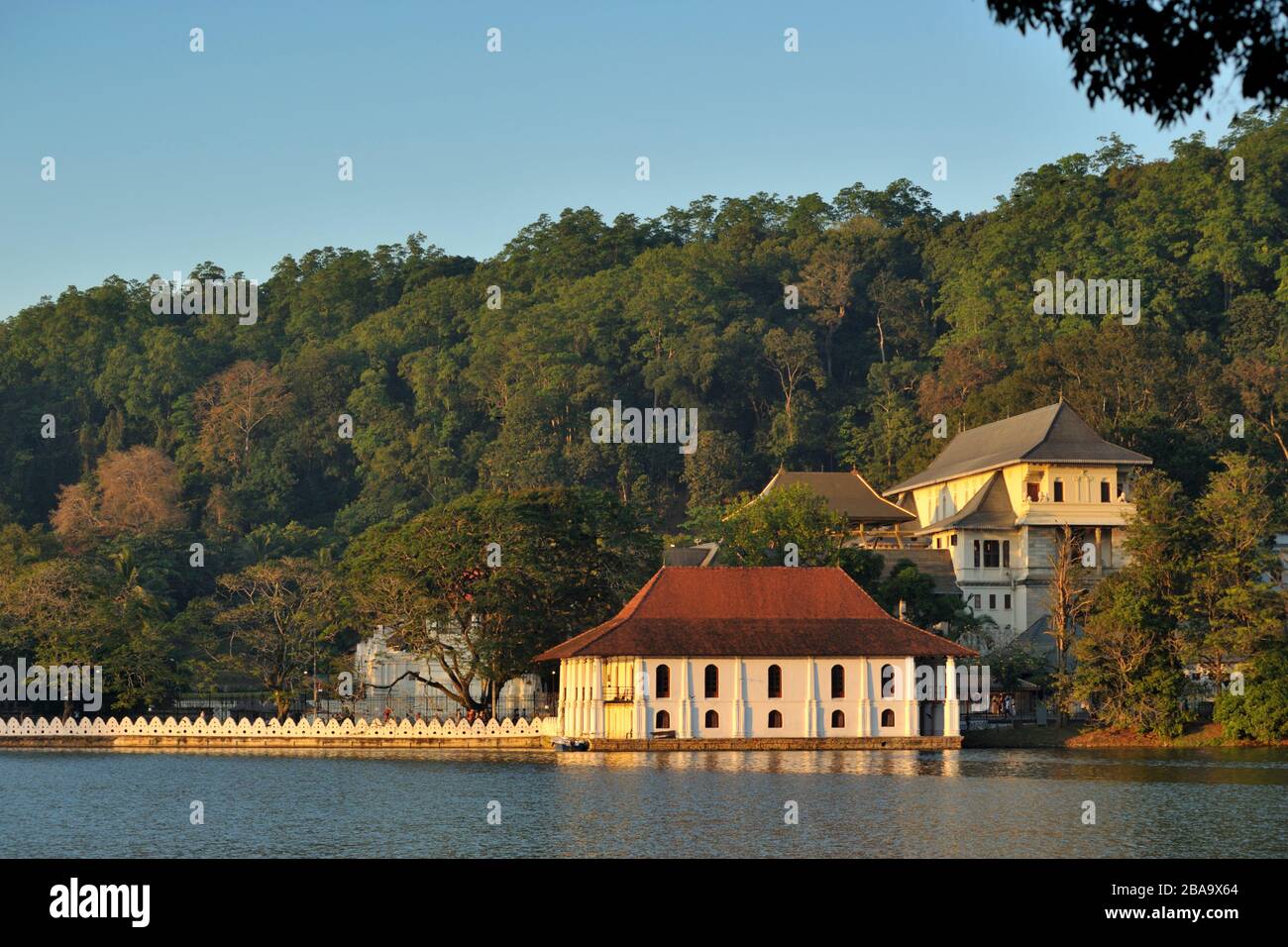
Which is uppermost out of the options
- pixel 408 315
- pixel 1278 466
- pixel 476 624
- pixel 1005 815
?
pixel 408 315

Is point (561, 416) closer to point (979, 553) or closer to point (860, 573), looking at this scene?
point (979, 553)

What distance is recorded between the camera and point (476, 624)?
6053 centimetres

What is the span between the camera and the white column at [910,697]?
55.9 metres

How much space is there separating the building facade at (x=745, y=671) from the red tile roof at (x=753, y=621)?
44mm

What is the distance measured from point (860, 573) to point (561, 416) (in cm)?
4464

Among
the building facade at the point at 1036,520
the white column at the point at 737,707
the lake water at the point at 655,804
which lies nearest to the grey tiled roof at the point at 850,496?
the building facade at the point at 1036,520

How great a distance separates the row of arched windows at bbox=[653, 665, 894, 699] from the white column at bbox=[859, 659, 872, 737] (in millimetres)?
515

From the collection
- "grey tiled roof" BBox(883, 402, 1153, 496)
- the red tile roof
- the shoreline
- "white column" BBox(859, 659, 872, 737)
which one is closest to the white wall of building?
"white column" BBox(859, 659, 872, 737)

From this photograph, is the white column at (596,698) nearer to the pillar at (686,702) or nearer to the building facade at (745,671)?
the building facade at (745,671)

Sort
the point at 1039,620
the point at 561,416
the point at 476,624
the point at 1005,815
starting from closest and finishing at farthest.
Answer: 1. the point at 1005,815
2. the point at 476,624
3. the point at 1039,620
4. the point at 561,416

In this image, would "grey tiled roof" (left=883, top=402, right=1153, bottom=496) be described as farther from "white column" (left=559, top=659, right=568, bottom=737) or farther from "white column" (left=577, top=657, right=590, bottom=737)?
"white column" (left=577, top=657, right=590, bottom=737)

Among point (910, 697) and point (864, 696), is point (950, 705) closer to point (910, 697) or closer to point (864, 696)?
point (910, 697)

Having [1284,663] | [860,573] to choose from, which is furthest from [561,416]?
[1284,663]

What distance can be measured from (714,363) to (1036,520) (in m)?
36.9
